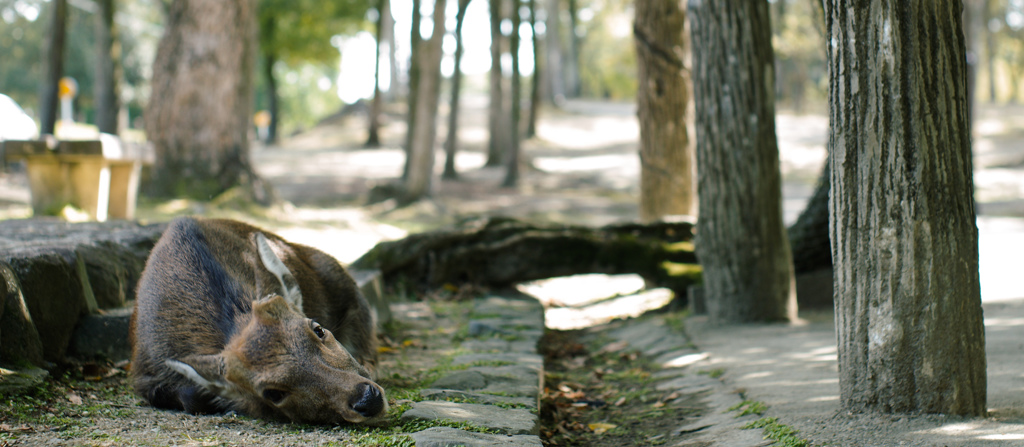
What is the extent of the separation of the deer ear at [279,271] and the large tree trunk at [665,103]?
6.01 m

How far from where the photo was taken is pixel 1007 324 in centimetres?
555

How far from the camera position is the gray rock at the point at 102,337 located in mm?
4617

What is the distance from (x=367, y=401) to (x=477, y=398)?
1.07 meters

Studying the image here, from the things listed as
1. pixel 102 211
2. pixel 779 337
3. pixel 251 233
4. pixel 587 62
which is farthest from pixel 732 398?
pixel 587 62

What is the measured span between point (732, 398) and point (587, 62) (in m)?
61.2

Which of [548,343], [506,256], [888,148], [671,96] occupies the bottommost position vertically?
[548,343]

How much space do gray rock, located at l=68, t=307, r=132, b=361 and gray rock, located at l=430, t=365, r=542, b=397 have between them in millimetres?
1945

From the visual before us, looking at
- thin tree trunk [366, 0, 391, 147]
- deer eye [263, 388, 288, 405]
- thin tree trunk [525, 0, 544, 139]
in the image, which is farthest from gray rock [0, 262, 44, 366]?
thin tree trunk [366, 0, 391, 147]

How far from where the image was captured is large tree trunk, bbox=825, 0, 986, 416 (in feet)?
10.9

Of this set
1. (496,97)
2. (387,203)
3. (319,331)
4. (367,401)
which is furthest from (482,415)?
(496,97)

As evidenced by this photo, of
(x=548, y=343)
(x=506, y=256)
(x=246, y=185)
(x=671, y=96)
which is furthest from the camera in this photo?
(x=246, y=185)

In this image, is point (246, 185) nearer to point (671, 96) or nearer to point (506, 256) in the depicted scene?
point (506, 256)

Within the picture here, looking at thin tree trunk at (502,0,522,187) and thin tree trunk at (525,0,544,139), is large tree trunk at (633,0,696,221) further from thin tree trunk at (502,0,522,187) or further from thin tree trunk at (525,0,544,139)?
thin tree trunk at (525,0,544,139)

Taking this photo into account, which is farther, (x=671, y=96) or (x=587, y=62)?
(x=587, y=62)
